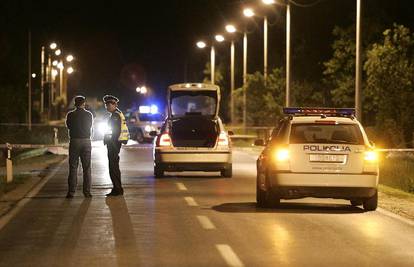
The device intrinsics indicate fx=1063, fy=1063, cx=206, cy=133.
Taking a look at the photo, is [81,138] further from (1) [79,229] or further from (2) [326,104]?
(2) [326,104]

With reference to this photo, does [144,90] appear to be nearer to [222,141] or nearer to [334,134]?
[222,141]

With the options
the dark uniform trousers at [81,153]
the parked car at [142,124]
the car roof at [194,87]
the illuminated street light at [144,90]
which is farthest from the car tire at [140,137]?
the illuminated street light at [144,90]

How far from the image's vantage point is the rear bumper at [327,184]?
17.1 m

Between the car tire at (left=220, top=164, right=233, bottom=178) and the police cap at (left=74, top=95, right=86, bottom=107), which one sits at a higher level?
the police cap at (left=74, top=95, right=86, bottom=107)

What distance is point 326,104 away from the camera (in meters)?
61.4

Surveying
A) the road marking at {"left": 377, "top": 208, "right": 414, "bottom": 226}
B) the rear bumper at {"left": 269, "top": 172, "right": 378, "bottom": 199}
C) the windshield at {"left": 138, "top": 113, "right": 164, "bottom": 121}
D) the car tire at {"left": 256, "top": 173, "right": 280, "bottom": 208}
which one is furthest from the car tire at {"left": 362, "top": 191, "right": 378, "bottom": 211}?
the windshield at {"left": 138, "top": 113, "right": 164, "bottom": 121}

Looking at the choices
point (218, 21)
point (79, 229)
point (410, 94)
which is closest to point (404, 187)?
point (79, 229)

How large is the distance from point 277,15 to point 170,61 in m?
79.3

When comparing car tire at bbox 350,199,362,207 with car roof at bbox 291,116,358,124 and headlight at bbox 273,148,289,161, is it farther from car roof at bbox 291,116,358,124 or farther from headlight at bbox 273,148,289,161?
headlight at bbox 273,148,289,161

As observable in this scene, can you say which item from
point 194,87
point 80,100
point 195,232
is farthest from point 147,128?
point 195,232

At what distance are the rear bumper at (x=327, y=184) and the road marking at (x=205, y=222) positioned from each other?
1.60 meters

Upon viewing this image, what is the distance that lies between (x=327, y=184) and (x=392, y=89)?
77.2ft

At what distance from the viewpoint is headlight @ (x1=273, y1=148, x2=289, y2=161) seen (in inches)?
675

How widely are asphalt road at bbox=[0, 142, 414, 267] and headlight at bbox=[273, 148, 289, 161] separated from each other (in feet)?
2.83
